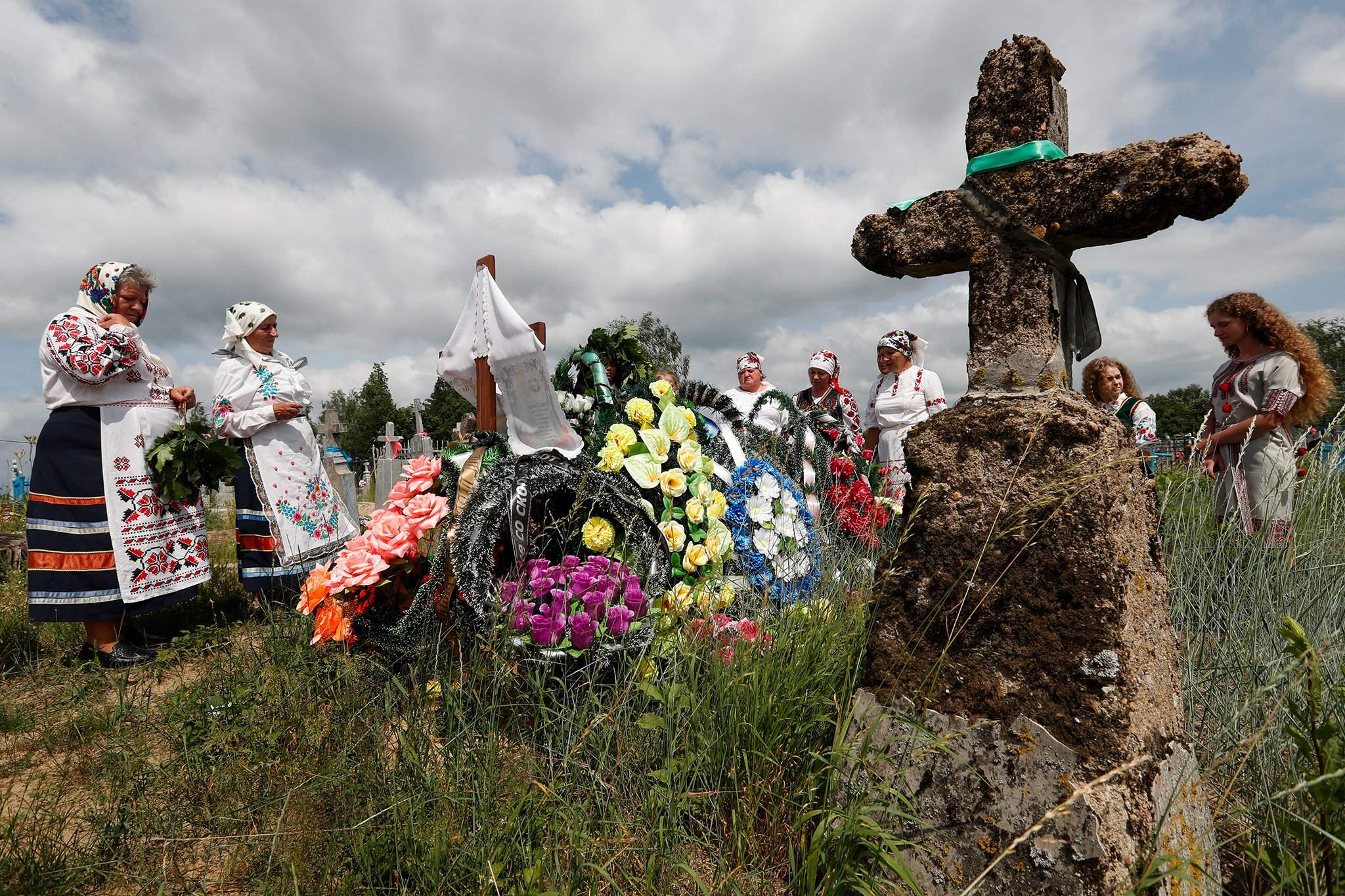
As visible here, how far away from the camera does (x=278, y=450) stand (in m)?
4.11

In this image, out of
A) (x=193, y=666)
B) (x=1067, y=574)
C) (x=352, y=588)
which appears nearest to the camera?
(x=1067, y=574)

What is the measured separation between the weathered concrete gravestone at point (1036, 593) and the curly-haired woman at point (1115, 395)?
3.81 m

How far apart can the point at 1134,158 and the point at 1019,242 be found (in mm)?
280

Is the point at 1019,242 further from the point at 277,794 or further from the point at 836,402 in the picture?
the point at 836,402

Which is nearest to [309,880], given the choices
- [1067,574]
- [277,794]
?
[277,794]

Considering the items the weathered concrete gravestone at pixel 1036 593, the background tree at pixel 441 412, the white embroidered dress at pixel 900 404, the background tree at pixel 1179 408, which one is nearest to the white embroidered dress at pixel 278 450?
the weathered concrete gravestone at pixel 1036 593

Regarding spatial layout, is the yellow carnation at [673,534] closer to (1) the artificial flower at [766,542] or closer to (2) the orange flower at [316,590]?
(1) the artificial flower at [766,542]

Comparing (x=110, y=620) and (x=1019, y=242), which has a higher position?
(x=1019, y=242)

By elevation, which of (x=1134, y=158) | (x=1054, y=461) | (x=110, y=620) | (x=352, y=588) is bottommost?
(x=110, y=620)

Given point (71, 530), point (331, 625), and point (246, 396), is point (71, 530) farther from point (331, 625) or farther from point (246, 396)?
point (331, 625)

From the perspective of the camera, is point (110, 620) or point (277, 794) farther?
point (110, 620)

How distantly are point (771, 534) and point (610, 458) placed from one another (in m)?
0.84

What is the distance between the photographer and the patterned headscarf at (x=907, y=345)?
536 cm

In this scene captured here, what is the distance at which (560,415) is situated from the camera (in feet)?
8.18
